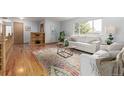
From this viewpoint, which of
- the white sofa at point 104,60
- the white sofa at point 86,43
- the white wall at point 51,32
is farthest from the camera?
the white wall at point 51,32

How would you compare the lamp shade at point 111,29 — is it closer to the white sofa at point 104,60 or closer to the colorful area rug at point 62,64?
the white sofa at point 104,60

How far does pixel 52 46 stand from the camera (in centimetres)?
209

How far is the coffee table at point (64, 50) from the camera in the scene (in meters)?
2.10

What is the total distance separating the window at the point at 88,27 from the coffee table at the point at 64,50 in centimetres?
27

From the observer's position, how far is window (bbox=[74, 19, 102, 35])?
1921 millimetres

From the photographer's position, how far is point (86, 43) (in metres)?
2.02

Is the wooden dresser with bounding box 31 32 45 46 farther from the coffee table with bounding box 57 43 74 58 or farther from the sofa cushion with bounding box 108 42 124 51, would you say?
the sofa cushion with bounding box 108 42 124 51

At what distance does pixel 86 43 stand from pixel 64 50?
0.35 m

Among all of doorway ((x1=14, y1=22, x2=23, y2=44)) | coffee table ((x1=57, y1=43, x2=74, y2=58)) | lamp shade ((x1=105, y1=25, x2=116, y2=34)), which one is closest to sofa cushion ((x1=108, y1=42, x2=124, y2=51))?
lamp shade ((x1=105, y1=25, x2=116, y2=34))

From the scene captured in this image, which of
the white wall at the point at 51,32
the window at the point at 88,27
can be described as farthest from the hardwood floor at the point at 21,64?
the window at the point at 88,27

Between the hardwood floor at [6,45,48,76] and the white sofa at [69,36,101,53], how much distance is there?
2.01 ft
